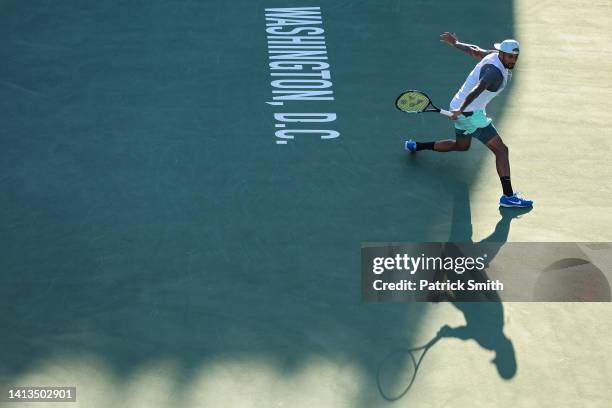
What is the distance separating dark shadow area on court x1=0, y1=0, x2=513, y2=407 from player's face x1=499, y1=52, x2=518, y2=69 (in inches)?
64.8

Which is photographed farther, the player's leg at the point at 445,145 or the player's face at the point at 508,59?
the player's leg at the point at 445,145

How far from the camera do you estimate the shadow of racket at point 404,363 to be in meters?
9.86

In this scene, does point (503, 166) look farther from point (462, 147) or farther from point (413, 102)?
point (413, 102)

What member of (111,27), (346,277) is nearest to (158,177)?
(346,277)

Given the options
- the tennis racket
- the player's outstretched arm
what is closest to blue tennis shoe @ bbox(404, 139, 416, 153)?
the tennis racket

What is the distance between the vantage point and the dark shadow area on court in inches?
416

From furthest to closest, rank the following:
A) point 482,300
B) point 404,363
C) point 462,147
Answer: point 462,147
point 482,300
point 404,363

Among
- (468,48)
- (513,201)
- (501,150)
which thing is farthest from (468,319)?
(468,48)
